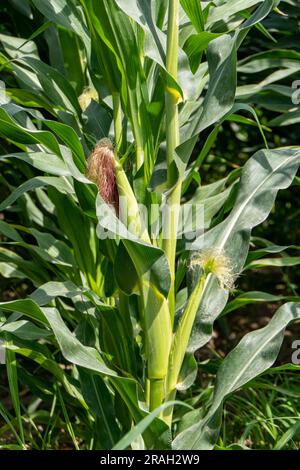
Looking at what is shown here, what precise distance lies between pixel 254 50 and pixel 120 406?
4.62ft

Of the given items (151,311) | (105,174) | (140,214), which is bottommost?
(151,311)

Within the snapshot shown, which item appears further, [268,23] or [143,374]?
[268,23]

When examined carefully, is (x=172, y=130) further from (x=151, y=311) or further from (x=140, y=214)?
(x=151, y=311)

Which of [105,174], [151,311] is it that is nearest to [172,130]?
[105,174]

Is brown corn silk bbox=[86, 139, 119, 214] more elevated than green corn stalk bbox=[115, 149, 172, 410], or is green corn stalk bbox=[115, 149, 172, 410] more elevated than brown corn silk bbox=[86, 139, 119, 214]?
brown corn silk bbox=[86, 139, 119, 214]

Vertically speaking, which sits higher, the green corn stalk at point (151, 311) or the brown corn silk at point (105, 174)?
the brown corn silk at point (105, 174)

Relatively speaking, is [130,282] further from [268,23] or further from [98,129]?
[268,23]

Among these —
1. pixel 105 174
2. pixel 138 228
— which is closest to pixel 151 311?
pixel 138 228

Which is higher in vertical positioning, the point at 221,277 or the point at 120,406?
the point at 221,277

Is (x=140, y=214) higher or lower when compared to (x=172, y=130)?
lower

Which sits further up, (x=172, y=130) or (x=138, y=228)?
(x=172, y=130)
